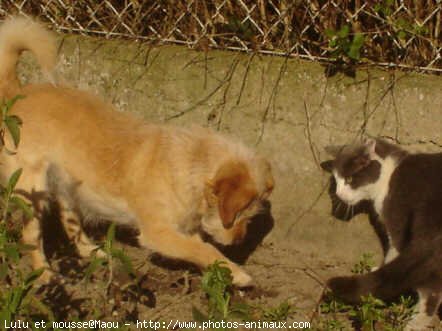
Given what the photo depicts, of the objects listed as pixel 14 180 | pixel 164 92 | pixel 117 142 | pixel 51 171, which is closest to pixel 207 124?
pixel 164 92

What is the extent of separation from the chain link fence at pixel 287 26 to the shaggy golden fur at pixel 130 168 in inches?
30.3

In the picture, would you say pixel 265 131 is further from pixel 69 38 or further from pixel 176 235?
pixel 69 38

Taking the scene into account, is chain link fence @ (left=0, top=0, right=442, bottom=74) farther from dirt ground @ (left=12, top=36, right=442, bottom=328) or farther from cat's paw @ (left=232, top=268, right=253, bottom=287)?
cat's paw @ (left=232, top=268, right=253, bottom=287)

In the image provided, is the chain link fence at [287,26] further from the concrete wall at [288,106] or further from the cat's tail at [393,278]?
the cat's tail at [393,278]

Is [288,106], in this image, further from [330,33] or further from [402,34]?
[402,34]

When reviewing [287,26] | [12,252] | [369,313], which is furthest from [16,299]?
[287,26]

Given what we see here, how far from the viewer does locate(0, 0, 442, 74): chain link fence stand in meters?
4.30

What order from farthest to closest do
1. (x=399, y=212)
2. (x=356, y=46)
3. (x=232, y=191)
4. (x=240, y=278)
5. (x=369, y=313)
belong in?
(x=356, y=46), (x=399, y=212), (x=240, y=278), (x=232, y=191), (x=369, y=313)

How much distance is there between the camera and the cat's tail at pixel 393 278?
3.63 meters

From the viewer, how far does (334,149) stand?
4.38 metres

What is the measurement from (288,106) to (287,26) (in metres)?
0.50

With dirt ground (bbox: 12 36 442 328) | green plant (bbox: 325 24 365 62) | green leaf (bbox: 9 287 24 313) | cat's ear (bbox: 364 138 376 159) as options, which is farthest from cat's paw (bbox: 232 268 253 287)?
green plant (bbox: 325 24 365 62)

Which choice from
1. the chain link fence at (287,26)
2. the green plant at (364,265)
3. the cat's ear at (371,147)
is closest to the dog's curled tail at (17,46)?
the chain link fence at (287,26)

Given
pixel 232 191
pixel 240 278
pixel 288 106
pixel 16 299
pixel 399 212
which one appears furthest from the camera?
pixel 288 106
